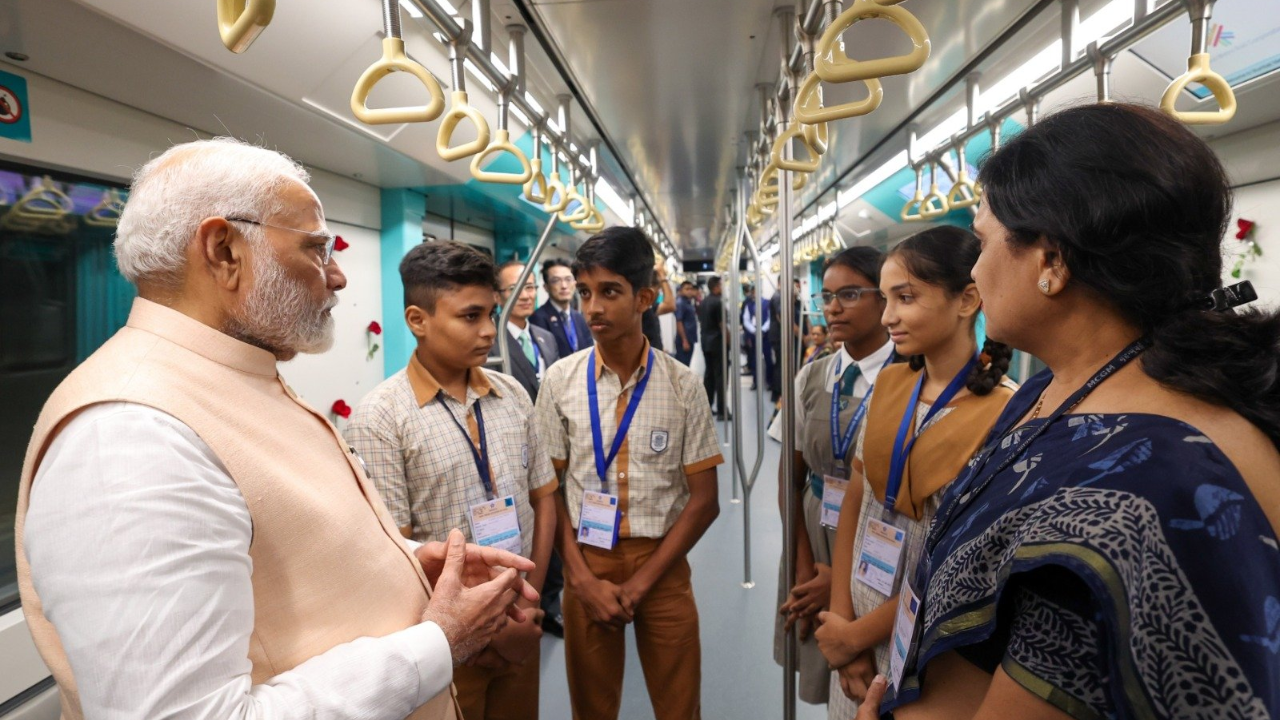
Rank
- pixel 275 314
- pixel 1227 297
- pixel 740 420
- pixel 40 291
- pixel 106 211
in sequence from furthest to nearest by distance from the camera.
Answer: pixel 740 420 < pixel 106 211 < pixel 40 291 < pixel 275 314 < pixel 1227 297

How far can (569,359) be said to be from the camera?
2.22 meters

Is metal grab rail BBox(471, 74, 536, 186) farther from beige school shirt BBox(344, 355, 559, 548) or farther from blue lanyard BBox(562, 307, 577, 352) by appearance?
blue lanyard BBox(562, 307, 577, 352)

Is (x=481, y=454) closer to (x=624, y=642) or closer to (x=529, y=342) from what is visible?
(x=624, y=642)

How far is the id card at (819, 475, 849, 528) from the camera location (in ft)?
6.51

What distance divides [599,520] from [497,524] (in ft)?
1.20

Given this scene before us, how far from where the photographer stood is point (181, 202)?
0.94 metres

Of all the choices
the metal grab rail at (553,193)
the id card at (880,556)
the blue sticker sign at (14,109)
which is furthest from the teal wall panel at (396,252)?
the id card at (880,556)

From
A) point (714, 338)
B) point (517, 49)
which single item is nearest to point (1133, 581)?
point (517, 49)

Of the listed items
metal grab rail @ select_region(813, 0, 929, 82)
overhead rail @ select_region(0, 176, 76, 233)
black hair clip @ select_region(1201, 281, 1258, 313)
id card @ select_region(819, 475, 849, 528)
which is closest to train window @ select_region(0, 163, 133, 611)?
overhead rail @ select_region(0, 176, 76, 233)

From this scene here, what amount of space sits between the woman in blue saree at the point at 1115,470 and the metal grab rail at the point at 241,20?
3.66ft

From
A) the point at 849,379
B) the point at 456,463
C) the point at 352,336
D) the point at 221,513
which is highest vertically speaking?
the point at 352,336

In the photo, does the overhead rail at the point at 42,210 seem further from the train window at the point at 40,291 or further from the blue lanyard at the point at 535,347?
the blue lanyard at the point at 535,347

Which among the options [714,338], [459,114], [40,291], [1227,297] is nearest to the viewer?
[1227,297]

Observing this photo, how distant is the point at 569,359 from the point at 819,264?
10150 millimetres
